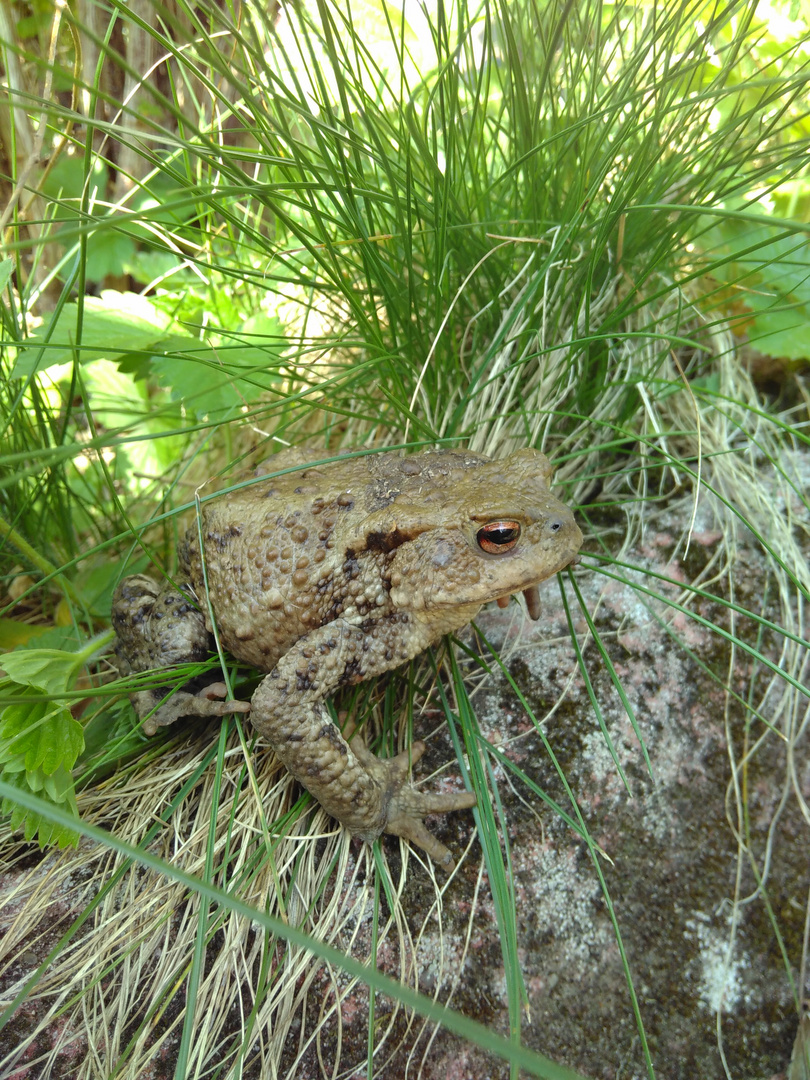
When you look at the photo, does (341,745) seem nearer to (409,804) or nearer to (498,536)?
(409,804)

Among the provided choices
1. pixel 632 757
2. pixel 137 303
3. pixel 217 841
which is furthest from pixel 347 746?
pixel 137 303

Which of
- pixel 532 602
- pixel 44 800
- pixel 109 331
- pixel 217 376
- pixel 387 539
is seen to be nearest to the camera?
pixel 44 800

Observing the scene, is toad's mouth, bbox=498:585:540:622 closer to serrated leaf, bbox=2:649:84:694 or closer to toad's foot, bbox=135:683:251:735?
toad's foot, bbox=135:683:251:735

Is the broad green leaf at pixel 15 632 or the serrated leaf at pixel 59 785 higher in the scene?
the broad green leaf at pixel 15 632

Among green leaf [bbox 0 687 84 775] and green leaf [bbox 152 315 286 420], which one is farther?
green leaf [bbox 152 315 286 420]

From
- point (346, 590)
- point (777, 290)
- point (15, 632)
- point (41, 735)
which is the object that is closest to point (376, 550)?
point (346, 590)

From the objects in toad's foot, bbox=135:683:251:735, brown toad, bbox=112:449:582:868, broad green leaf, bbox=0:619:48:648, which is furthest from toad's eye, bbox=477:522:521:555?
broad green leaf, bbox=0:619:48:648

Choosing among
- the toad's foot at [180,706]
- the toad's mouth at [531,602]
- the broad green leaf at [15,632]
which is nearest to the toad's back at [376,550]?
the toad's foot at [180,706]

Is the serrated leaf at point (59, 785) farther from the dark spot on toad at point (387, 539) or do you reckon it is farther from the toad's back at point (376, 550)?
the dark spot on toad at point (387, 539)
